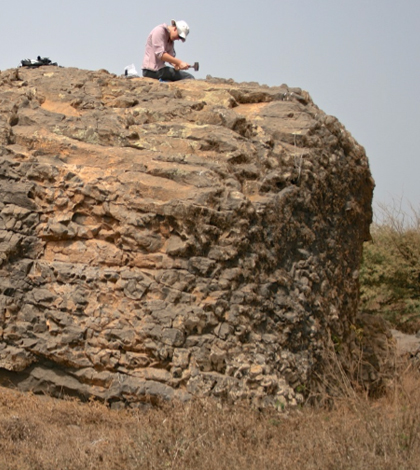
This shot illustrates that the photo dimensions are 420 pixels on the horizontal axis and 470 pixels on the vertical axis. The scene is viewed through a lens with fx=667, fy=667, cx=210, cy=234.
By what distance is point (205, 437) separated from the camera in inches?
177

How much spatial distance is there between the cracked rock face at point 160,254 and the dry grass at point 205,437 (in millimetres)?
305

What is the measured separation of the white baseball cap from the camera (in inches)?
315

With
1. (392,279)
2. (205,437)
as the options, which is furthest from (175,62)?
(392,279)

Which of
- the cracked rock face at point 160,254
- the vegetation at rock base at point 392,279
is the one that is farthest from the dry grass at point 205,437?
the vegetation at rock base at point 392,279

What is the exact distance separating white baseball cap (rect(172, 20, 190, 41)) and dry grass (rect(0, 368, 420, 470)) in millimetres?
4675

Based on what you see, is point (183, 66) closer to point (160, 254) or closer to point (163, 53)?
point (163, 53)

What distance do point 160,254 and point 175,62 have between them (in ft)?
10.4

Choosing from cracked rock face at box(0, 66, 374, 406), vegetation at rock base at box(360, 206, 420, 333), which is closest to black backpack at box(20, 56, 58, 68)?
cracked rock face at box(0, 66, 374, 406)

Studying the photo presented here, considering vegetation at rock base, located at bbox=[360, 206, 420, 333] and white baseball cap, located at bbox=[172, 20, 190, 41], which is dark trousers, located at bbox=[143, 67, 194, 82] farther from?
vegetation at rock base, located at bbox=[360, 206, 420, 333]

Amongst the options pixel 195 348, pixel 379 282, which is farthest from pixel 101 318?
pixel 379 282

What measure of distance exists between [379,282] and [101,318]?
1120cm

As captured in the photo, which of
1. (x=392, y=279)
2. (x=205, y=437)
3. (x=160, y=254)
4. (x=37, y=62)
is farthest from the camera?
(x=392, y=279)

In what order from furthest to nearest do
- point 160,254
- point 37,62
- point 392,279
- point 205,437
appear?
point 392,279 < point 37,62 < point 160,254 < point 205,437

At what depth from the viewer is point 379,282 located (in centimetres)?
1556
